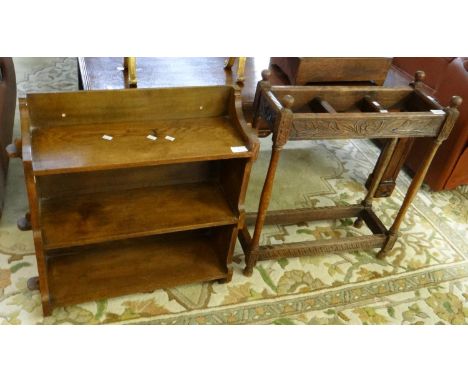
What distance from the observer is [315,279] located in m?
1.79

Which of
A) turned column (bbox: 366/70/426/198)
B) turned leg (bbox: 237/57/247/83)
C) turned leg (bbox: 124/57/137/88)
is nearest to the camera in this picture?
turned leg (bbox: 124/57/137/88)

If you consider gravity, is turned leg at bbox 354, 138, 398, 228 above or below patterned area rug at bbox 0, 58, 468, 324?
above

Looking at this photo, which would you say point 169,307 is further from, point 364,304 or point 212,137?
point 364,304

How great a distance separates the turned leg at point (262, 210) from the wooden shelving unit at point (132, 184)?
0.10 metres

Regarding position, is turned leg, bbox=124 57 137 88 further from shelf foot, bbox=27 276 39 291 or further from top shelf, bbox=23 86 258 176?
shelf foot, bbox=27 276 39 291

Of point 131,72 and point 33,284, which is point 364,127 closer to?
point 131,72

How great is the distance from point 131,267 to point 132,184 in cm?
33

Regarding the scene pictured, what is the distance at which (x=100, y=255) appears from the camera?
1.66 metres

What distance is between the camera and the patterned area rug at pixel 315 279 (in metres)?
1.57

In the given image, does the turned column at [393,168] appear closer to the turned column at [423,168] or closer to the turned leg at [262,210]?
the turned column at [423,168]

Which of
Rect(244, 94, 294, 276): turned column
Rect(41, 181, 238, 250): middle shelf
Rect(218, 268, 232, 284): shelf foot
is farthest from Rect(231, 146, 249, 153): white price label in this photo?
Rect(218, 268, 232, 284): shelf foot

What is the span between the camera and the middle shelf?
136 cm

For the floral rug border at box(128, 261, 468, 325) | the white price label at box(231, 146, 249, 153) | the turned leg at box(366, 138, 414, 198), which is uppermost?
the white price label at box(231, 146, 249, 153)

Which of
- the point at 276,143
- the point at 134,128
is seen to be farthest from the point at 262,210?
the point at 134,128
